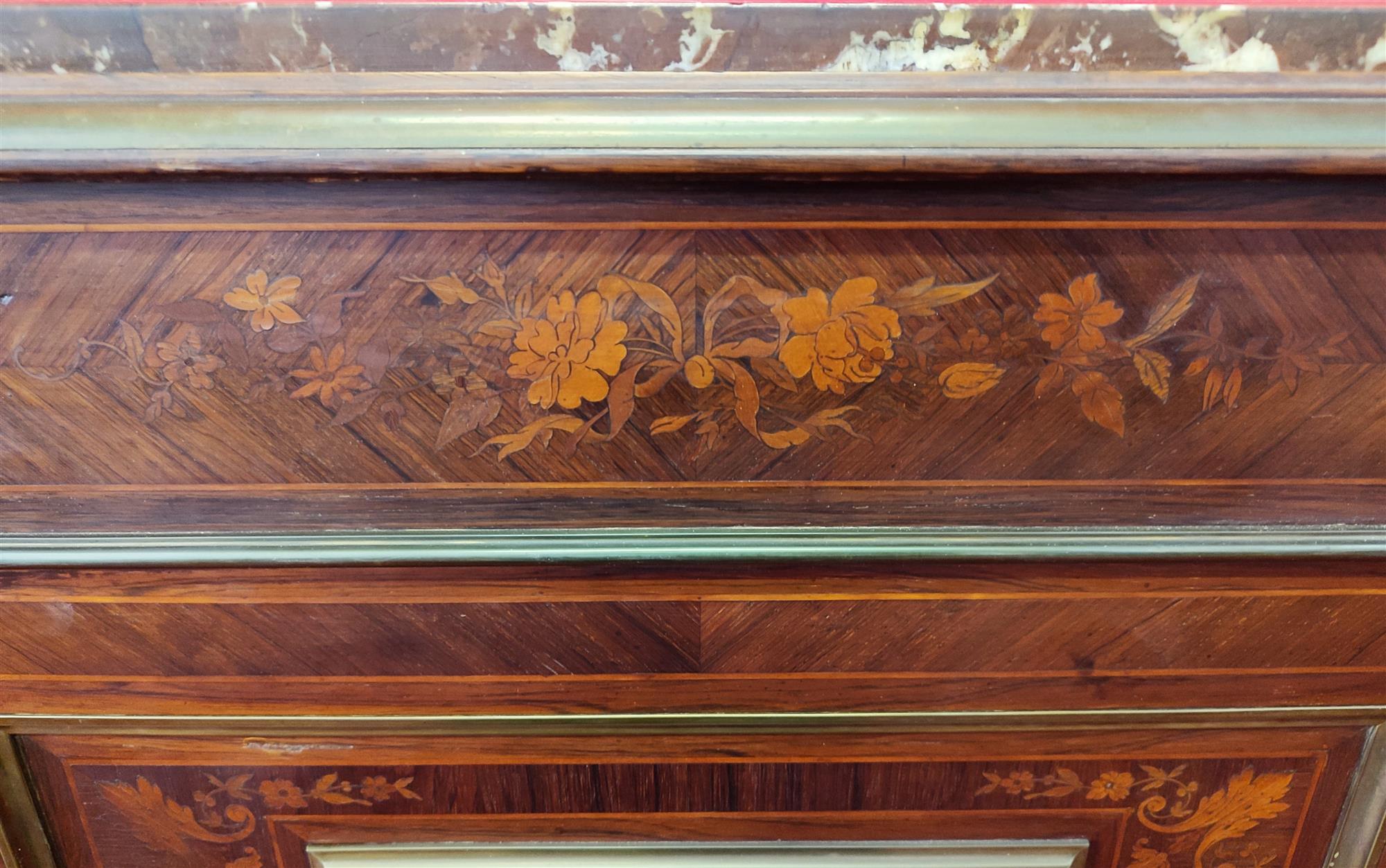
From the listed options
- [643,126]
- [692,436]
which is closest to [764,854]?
[692,436]

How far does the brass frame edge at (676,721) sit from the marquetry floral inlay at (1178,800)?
0.04 metres

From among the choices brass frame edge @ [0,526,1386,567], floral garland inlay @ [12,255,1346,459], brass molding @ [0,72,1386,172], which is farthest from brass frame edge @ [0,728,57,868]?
brass molding @ [0,72,1386,172]

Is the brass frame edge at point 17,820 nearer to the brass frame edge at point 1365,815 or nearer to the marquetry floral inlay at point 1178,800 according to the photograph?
the marquetry floral inlay at point 1178,800

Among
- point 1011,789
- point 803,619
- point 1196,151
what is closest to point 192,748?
point 803,619

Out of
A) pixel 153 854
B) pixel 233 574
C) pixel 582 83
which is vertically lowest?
pixel 153 854

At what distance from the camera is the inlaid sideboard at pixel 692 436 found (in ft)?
1.25

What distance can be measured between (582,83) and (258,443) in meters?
0.25

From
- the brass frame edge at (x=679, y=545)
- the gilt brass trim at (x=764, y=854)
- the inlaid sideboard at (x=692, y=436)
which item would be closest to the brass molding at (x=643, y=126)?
the inlaid sideboard at (x=692, y=436)

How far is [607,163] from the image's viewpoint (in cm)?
38

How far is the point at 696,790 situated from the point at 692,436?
10.3 inches

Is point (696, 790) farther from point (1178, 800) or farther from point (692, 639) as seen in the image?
point (1178, 800)

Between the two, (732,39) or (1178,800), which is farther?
(1178,800)

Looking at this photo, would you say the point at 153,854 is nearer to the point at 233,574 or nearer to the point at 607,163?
the point at 233,574

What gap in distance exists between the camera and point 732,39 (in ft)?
1.27
